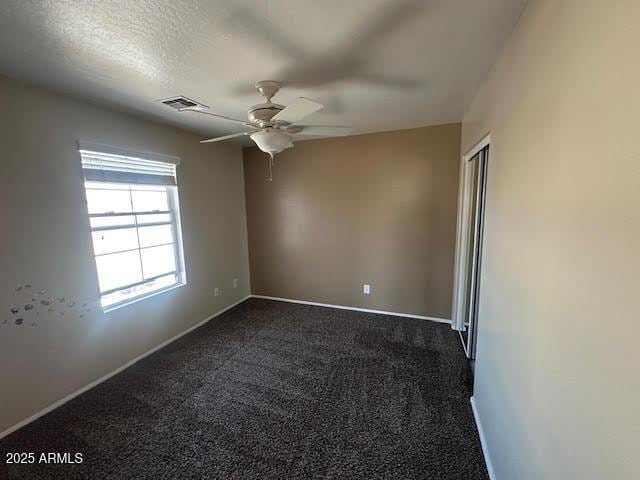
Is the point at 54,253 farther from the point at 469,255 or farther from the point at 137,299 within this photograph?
the point at 469,255

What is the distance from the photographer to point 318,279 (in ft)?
13.2

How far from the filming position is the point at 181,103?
7.59 feet

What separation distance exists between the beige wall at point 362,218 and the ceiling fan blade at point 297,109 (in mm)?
1963

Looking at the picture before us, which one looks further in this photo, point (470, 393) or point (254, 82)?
point (470, 393)

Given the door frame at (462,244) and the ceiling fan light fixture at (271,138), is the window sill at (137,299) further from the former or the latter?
the door frame at (462,244)

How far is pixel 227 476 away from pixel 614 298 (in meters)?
1.94

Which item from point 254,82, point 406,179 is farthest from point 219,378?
point 406,179

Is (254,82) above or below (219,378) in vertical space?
above

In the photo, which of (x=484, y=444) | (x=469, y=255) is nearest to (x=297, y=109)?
(x=484, y=444)

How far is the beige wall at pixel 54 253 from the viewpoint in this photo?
1850 millimetres

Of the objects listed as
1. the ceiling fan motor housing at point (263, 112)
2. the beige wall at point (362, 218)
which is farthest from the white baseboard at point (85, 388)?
the ceiling fan motor housing at point (263, 112)

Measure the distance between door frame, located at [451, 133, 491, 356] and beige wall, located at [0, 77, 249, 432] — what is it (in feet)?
10.6

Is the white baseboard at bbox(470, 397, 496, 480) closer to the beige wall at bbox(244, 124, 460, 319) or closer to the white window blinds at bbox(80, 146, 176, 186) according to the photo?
the beige wall at bbox(244, 124, 460, 319)

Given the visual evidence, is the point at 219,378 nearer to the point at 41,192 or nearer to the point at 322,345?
the point at 322,345
